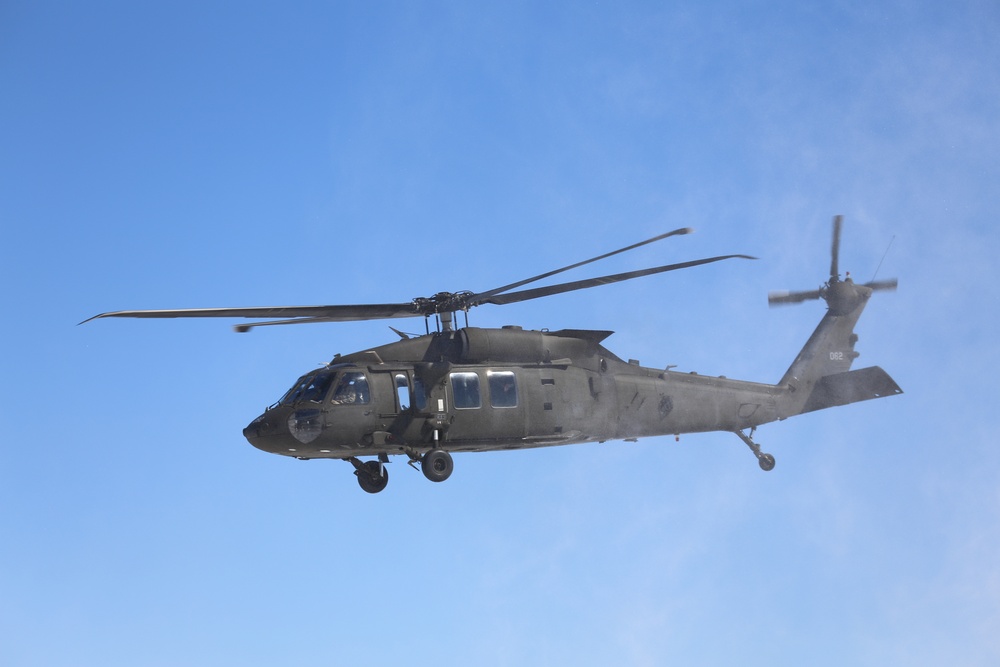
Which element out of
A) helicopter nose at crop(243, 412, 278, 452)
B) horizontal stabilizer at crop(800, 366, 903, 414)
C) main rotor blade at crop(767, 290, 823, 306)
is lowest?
helicopter nose at crop(243, 412, 278, 452)

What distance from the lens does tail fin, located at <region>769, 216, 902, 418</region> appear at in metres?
30.7

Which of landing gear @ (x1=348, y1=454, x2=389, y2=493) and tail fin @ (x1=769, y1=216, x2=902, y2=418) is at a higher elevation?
tail fin @ (x1=769, y1=216, x2=902, y2=418)

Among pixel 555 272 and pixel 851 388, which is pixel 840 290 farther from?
pixel 555 272

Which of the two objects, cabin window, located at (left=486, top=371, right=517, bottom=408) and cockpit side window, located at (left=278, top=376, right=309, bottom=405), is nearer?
cockpit side window, located at (left=278, top=376, right=309, bottom=405)

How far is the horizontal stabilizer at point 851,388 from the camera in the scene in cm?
3042

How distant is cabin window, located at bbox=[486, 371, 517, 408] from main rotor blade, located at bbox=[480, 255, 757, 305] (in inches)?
70.2

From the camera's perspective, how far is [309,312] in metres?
25.2

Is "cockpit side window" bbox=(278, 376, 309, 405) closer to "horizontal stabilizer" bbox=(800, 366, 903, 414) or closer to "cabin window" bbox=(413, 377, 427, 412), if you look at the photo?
"cabin window" bbox=(413, 377, 427, 412)

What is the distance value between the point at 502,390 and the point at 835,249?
1225 centimetres

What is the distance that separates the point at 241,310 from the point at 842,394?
1683 cm

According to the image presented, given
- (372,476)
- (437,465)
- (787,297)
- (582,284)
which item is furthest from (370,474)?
(787,297)

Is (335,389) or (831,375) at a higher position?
(831,375)

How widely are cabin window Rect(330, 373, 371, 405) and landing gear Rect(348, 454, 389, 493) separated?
2088mm

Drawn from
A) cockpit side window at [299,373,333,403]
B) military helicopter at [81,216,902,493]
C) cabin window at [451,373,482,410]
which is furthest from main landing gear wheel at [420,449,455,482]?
cockpit side window at [299,373,333,403]
